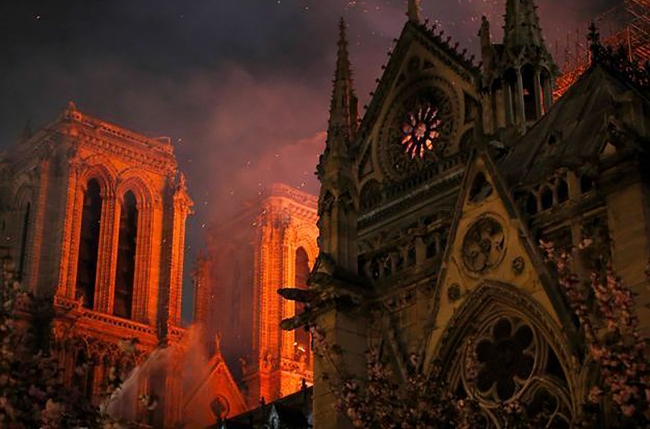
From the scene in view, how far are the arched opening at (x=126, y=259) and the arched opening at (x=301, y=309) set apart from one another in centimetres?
1012

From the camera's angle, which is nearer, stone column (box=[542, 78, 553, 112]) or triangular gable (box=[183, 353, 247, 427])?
stone column (box=[542, 78, 553, 112])

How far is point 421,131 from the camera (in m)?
32.2

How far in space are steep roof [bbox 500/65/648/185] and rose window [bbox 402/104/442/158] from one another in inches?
344

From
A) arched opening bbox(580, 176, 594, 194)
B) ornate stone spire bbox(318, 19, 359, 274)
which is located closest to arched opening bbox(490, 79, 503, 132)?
ornate stone spire bbox(318, 19, 359, 274)

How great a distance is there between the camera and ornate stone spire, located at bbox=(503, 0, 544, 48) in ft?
99.8

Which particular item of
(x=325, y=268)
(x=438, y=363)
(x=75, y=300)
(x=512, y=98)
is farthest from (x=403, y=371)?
(x=75, y=300)

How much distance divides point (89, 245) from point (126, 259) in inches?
90.7

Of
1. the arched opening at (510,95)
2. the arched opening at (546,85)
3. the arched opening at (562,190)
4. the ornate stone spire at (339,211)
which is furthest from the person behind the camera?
the arched opening at (546,85)

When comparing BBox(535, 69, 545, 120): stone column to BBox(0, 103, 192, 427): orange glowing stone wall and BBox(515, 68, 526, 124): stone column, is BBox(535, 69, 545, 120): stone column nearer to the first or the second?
BBox(515, 68, 526, 124): stone column

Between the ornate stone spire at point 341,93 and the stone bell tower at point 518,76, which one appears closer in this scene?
the ornate stone spire at point 341,93

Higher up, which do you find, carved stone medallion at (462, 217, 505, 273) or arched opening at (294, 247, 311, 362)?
arched opening at (294, 247, 311, 362)

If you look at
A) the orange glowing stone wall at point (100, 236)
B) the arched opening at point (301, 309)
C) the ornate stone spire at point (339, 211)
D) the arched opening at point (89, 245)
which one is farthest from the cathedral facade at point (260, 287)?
the ornate stone spire at point (339, 211)

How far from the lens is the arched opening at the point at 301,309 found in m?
69.6

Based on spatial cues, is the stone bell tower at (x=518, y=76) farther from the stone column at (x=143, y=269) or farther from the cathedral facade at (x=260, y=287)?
the cathedral facade at (x=260, y=287)
